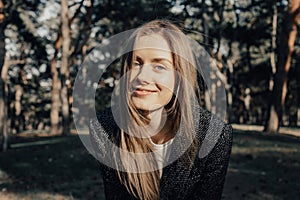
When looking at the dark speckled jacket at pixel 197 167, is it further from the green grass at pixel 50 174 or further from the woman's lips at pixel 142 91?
the green grass at pixel 50 174

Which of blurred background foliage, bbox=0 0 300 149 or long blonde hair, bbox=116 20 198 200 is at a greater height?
long blonde hair, bbox=116 20 198 200

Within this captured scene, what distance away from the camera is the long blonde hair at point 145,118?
1.64 meters

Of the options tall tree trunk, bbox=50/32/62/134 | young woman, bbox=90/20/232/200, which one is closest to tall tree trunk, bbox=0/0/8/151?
tall tree trunk, bbox=50/32/62/134

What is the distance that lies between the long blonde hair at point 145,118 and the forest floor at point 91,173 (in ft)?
25.2

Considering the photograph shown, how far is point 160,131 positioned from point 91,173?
10431mm

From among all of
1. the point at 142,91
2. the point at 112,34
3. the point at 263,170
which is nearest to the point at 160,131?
the point at 142,91

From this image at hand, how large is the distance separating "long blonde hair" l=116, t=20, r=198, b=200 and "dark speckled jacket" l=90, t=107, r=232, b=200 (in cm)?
4

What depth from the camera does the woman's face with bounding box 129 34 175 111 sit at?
1.56m

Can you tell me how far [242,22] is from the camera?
124 feet

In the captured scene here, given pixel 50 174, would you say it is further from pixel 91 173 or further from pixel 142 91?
pixel 142 91

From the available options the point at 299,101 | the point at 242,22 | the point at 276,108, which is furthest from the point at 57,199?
the point at 299,101

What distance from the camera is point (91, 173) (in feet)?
39.3

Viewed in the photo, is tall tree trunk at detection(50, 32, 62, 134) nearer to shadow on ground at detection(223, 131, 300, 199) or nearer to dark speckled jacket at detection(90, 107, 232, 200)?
shadow on ground at detection(223, 131, 300, 199)

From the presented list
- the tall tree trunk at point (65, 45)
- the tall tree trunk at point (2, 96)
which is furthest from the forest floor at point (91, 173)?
the tall tree trunk at point (65, 45)
